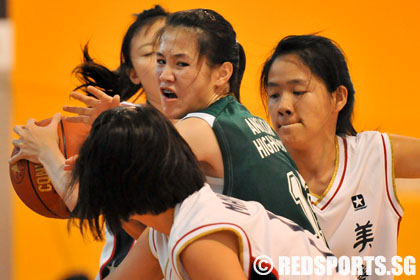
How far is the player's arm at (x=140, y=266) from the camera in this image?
1682mm

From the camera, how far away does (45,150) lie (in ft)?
7.13

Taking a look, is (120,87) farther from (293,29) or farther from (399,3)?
(399,3)

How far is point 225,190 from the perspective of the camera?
1.86 meters

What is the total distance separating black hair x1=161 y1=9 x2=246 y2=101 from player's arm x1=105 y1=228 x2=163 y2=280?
654mm

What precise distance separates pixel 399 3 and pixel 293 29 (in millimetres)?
776

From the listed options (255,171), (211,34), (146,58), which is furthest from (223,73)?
(146,58)

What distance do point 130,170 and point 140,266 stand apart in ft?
1.39

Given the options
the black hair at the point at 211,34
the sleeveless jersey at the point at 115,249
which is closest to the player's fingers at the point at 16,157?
the sleeveless jersey at the point at 115,249

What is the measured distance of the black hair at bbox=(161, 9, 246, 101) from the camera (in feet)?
6.79

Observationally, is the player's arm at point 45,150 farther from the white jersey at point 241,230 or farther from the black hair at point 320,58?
the black hair at point 320,58

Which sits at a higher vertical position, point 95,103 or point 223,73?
point 223,73

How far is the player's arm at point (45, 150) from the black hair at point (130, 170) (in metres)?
0.72

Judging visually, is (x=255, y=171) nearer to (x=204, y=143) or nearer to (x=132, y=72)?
(x=204, y=143)

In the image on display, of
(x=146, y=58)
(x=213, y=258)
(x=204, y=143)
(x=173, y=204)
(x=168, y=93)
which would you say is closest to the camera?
(x=213, y=258)
